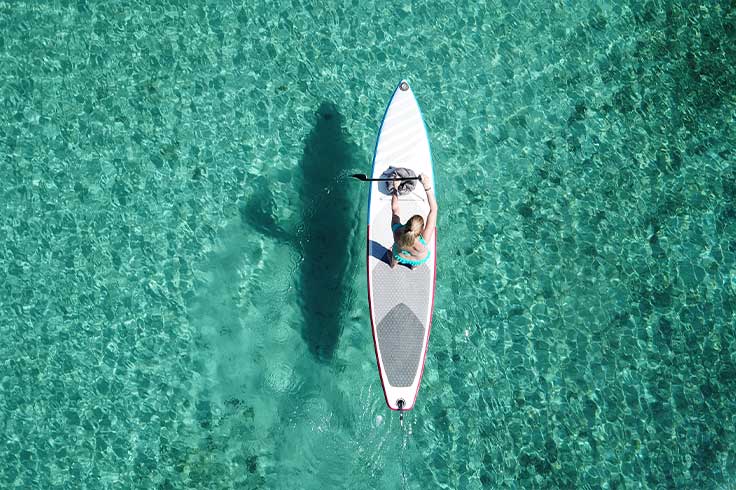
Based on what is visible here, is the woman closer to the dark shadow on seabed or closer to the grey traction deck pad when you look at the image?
the grey traction deck pad

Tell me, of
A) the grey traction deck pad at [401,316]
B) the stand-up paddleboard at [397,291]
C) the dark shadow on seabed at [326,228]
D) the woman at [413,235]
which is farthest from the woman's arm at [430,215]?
the dark shadow on seabed at [326,228]

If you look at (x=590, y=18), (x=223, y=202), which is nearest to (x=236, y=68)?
(x=223, y=202)

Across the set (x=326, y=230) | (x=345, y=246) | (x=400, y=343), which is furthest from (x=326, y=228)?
(x=400, y=343)

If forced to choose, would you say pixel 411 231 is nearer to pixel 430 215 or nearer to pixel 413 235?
pixel 413 235

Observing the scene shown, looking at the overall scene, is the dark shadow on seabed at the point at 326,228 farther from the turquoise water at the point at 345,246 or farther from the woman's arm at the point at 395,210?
the woman's arm at the point at 395,210

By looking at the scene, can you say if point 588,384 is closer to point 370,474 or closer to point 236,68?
point 370,474

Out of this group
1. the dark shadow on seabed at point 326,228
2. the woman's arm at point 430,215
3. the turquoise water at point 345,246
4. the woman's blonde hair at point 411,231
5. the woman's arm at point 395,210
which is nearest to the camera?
the woman's blonde hair at point 411,231

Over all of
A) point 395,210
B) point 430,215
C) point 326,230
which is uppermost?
point 430,215
